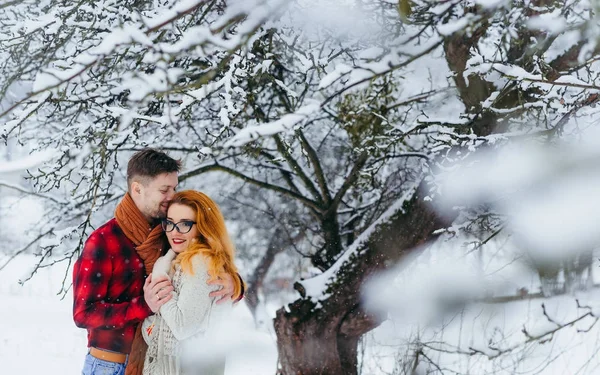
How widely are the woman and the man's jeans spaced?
13 cm

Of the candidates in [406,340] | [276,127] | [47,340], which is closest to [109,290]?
[276,127]

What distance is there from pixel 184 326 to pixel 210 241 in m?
0.42

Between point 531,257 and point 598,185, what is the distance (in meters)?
2.67

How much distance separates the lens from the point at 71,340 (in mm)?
13469

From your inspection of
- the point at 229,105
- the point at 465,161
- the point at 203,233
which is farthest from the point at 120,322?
the point at 465,161

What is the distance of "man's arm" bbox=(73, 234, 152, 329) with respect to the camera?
2.80 meters

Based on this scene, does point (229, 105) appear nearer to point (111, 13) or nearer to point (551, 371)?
point (111, 13)

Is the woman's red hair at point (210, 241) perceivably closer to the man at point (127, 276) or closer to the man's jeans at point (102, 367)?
the man at point (127, 276)

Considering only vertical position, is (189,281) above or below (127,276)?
below

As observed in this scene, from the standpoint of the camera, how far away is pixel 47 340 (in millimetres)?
13023

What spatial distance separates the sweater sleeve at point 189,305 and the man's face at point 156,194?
1.33 ft

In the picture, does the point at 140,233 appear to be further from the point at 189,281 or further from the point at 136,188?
the point at 189,281

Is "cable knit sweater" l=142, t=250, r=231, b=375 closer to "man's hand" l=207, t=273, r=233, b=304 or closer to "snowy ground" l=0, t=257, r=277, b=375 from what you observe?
"man's hand" l=207, t=273, r=233, b=304

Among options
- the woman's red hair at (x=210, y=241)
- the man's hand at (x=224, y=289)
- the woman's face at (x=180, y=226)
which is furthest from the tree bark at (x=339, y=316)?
the woman's face at (x=180, y=226)
